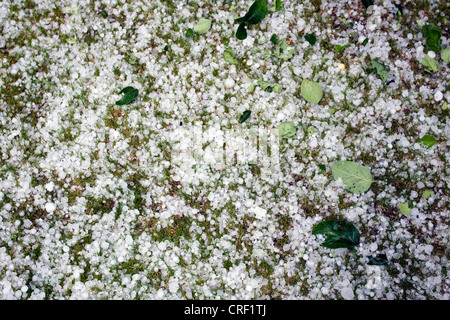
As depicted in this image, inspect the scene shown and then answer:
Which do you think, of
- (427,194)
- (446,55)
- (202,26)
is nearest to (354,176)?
(427,194)

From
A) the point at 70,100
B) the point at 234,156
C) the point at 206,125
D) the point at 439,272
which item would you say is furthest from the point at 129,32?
the point at 439,272

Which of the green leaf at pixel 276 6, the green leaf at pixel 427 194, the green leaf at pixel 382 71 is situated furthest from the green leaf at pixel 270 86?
the green leaf at pixel 427 194

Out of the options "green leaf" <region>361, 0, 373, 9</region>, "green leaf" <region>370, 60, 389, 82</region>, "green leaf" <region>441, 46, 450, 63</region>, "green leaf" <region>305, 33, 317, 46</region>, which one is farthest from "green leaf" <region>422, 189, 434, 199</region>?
"green leaf" <region>361, 0, 373, 9</region>

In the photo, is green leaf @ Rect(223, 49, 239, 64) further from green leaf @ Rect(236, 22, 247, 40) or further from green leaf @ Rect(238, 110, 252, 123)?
green leaf @ Rect(238, 110, 252, 123)

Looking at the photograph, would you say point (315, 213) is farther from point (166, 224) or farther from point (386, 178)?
point (166, 224)

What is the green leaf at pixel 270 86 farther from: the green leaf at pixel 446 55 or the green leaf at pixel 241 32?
the green leaf at pixel 446 55
